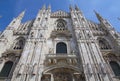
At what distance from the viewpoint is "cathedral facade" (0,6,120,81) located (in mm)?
12078

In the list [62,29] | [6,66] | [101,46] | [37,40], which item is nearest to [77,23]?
[62,29]

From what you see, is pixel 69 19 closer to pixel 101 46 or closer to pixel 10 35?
pixel 101 46

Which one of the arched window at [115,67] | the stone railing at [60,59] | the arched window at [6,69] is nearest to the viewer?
the arched window at [6,69]

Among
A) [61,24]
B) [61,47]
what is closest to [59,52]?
[61,47]

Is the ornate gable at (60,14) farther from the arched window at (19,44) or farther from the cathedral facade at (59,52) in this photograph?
the arched window at (19,44)

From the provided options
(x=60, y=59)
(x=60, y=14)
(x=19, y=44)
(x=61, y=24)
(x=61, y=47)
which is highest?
(x=60, y=14)

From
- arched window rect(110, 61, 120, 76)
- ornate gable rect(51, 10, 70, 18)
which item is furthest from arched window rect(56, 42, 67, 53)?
ornate gable rect(51, 10, 70, 18)

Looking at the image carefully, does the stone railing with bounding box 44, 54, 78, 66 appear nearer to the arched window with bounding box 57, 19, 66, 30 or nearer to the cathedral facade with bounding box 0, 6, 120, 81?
the cathedral facade with bounding box 0, 6, 120, 81

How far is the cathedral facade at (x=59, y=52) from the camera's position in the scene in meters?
12.1

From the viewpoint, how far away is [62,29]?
1945 centimetres

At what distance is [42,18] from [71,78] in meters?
10.7

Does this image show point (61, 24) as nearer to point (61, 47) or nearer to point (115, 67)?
point (61, 47)

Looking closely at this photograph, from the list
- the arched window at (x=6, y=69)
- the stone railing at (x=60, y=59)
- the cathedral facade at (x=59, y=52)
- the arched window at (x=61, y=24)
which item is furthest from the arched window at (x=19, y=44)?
the arched window at (x=61, y=24)

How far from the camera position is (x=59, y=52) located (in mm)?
15586
